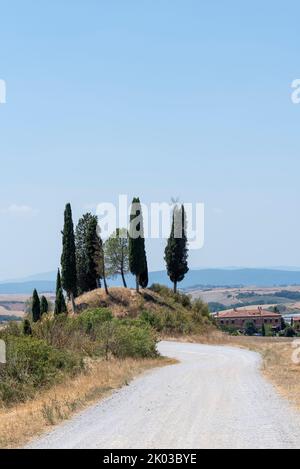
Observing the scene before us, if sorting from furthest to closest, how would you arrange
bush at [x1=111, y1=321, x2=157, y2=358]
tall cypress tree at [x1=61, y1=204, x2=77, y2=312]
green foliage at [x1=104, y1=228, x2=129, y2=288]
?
green foliage at [x1=104, y1=228, x2=129, y2=288]
tall cypress tree at [x1=61, y1=204, x2=77, y2=312]
bush at [x1=111, y1=321, x2=157, y2=358]

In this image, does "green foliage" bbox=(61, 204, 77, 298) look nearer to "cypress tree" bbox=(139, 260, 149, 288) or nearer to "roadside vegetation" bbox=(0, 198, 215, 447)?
"roadside vegetation" bbox=(0, 198, 215, 447)

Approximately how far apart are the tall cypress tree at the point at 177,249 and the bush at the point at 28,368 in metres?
51.6

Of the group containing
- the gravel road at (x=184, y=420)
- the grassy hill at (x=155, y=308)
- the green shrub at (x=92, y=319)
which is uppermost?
the gravel road at (x=184, y=420)

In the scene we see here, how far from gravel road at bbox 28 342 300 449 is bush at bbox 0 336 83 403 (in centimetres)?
358

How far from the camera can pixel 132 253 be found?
241 ft

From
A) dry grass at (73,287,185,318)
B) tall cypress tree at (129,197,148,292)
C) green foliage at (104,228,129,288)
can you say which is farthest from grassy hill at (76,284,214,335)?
tall cypress tree at (129,197,148,292)

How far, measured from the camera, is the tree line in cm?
6812

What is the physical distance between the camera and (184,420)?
15602 mm

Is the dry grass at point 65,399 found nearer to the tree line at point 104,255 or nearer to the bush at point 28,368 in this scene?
the bush at point 28,368

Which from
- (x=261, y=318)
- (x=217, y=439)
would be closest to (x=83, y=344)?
(x=217, y=439)

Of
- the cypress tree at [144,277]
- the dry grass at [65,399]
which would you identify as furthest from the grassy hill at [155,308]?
the dry grass at [65,399]

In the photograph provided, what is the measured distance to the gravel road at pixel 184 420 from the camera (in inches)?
499

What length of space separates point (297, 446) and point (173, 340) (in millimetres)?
55986
